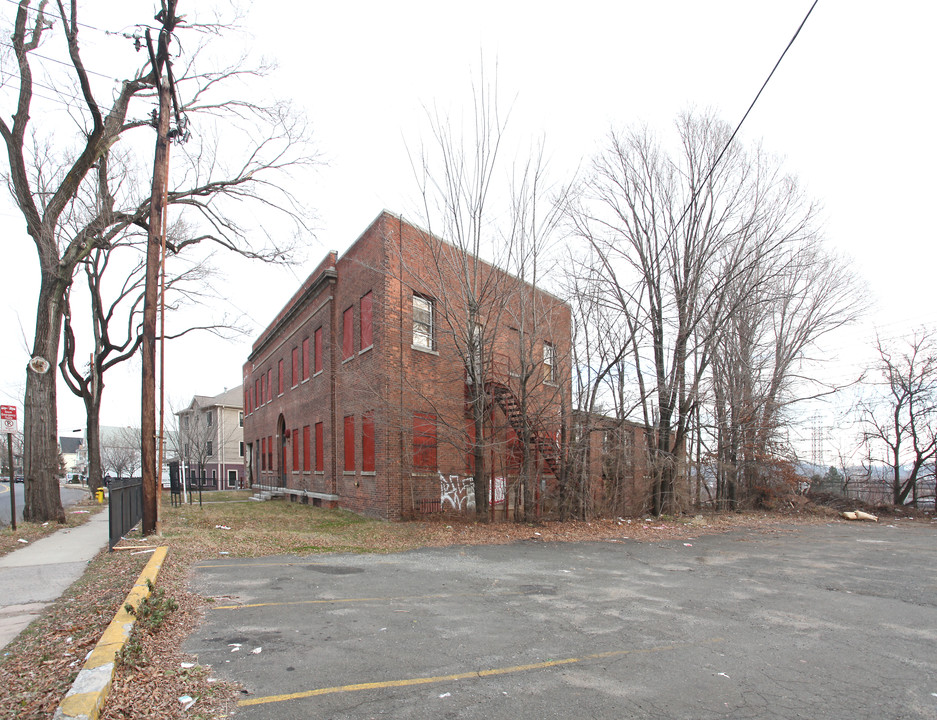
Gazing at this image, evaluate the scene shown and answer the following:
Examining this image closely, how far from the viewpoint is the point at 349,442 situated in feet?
61.4

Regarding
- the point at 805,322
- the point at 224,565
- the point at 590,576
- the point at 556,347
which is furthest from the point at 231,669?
the point at 805,322

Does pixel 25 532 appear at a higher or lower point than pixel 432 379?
lower

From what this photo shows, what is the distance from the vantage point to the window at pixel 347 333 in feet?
61.7

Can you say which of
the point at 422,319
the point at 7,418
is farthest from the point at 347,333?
the point at 7,418

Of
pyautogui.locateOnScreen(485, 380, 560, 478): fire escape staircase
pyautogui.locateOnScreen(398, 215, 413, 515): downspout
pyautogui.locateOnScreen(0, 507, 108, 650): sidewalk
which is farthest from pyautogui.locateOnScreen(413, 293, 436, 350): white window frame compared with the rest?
pyautogui.locateOnScreen(0, 507, 108, 650): sidewalk

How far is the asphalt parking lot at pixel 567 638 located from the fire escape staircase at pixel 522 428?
5.42 metres

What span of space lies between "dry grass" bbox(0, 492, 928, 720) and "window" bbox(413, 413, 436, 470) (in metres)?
1.87

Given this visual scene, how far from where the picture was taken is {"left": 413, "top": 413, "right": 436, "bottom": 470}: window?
15.8 meters

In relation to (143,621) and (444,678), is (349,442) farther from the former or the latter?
(444,678)

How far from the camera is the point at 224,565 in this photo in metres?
8.93

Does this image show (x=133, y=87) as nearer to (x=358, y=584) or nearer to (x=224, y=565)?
(x=224, y=565)

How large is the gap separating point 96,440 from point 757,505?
29830mm

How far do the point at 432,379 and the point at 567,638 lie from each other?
12143 millimetres

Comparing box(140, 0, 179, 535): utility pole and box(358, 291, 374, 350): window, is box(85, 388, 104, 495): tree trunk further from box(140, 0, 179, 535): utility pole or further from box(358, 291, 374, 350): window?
box(140, 0, 179, 535): utility pole
